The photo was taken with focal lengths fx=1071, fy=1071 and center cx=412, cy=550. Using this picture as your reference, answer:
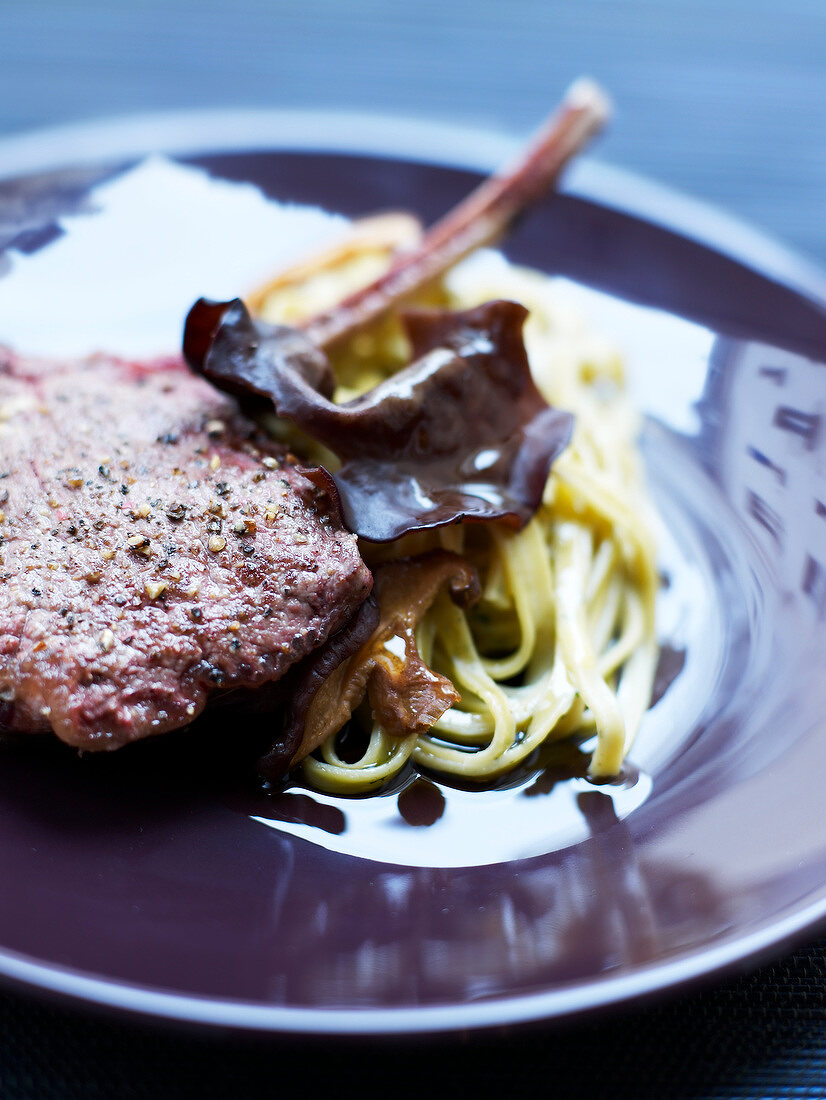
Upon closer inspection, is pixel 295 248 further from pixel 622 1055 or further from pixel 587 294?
pixel 622 1055

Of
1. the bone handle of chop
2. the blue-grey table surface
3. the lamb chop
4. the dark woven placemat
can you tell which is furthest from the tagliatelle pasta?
→ the blue-grey table surface

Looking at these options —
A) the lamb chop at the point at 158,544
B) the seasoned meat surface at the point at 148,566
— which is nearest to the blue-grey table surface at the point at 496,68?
the lamb chop at the point at 158,544

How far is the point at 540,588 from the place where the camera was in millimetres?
3947

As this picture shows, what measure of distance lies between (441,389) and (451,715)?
1121 millimetres

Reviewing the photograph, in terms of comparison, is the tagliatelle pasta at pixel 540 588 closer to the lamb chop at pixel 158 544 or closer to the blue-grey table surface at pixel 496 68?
the lamb chop at pixel 158 544

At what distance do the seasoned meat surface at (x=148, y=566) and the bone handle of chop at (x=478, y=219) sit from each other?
1.05 meters

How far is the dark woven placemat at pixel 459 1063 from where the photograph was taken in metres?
2.67

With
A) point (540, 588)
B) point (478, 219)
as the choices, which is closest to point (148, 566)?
point (540, 588)

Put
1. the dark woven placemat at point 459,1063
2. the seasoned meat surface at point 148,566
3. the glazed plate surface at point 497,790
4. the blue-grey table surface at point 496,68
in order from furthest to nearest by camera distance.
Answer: the blue-grey table surface at point 496,68 → the seasoned meat surface at point 148,566 → the dark woven placemat at point 459,1063 → the glazed plate surface at point 497,790

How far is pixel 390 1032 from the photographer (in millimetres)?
2303

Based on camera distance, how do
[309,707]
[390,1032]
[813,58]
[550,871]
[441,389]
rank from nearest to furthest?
[390,1032]
[550,871]
[309,707]
[441,389]
[813,58]

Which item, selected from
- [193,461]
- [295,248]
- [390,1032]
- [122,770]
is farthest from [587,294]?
[390,1032]

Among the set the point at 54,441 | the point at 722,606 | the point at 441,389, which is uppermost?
the point at 441,389

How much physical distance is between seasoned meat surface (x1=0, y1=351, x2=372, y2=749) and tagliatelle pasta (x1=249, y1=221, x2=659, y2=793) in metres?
0.43
